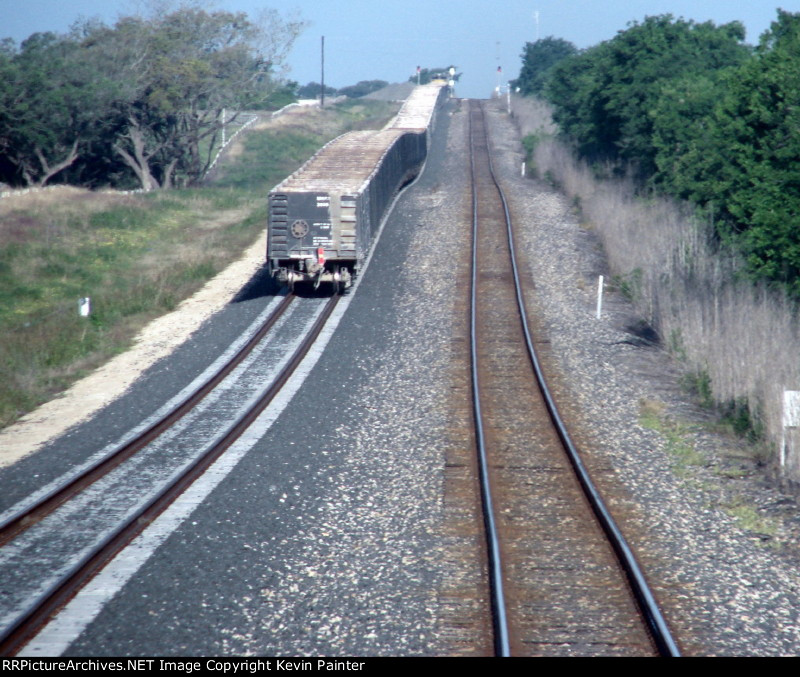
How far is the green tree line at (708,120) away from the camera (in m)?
16.0

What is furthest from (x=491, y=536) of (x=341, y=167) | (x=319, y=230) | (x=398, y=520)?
(x=341, y=167)

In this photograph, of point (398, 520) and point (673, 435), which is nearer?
point (398, 520)

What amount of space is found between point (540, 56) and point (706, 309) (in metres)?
84.3

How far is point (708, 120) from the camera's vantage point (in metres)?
22.5

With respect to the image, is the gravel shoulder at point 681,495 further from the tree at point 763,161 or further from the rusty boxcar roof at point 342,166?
the rusty boxcar roof at point 342,166

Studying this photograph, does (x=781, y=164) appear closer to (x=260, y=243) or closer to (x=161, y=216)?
(x=260, y=243)

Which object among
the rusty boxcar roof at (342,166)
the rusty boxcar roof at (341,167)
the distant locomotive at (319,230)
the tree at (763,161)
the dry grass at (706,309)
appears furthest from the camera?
the rusty boxcar roof at (341,167)

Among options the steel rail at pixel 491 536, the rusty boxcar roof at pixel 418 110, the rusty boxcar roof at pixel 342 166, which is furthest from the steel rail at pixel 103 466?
the rusty boxcar roof at pixel 418 110

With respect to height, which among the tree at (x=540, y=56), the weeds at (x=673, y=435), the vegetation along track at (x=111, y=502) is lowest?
the vegetation along track at (x=111, y=502)

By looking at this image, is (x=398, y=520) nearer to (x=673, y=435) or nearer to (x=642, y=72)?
(x=673, y=435)

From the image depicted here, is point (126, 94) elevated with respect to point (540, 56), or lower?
lower

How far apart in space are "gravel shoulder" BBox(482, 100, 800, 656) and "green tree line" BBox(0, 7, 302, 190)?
3187 cm

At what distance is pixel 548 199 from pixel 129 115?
2478cm

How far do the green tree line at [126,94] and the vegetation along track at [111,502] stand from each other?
3128 cm
